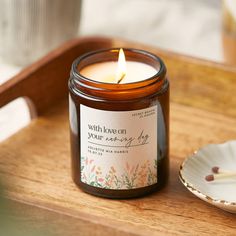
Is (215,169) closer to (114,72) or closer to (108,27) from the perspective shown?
(114,72)

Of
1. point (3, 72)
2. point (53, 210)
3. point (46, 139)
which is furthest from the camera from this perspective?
point (3, 72)

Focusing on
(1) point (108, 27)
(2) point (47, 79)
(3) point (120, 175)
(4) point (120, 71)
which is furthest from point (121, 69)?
(1) point (108, 27)

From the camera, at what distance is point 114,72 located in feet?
2.40

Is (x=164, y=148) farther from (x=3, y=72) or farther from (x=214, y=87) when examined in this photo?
(x=3, y=72)

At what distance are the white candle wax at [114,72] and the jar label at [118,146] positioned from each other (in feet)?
0.15

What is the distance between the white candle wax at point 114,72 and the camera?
2.35 ft

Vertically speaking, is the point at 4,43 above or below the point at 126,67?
below

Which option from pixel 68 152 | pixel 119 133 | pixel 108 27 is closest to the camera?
pixel 119 133

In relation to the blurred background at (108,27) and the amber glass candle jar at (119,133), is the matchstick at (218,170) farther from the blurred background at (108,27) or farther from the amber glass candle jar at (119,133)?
the blurred background at (108,27)

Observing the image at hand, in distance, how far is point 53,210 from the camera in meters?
0.66

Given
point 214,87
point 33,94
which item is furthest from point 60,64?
point 214,87

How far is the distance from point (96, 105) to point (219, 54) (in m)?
0.59

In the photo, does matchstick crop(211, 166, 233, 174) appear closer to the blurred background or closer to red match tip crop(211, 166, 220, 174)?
red match tip crop(211, 166, 220, 174)

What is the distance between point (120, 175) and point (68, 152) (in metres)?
0.14
